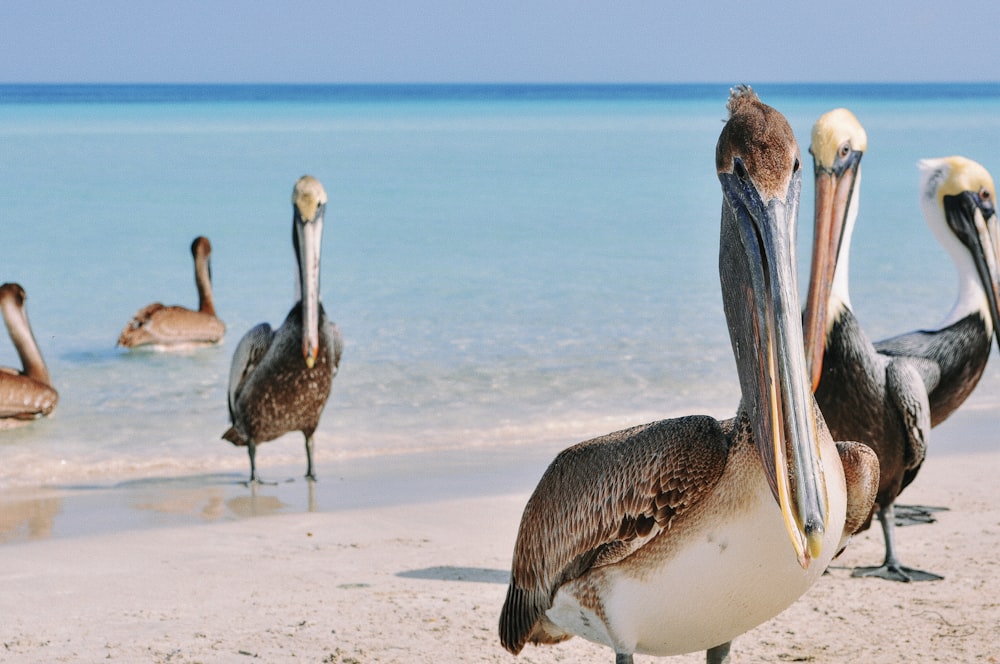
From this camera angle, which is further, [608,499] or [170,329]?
[170,329]

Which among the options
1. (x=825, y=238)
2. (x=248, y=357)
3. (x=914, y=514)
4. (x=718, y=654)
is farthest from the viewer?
(x=248, y=357)

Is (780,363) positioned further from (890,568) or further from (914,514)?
(914,514)

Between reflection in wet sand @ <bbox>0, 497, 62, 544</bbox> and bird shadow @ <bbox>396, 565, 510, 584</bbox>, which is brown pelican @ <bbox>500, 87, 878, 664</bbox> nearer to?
bird shadow @ <bbox>396, 565, 510, 584</bbox>

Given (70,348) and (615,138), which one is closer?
(70,348)

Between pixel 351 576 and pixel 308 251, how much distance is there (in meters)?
2.22

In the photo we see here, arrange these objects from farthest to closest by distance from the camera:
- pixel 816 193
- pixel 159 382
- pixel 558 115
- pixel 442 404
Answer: pixel 558 115, pixel 159 382, pixel 442 404, pixel 816 193

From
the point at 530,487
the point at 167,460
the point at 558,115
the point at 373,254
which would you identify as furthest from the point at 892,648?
the point at 558,115

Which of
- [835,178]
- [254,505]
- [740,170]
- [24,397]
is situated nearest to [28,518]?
[254,505]

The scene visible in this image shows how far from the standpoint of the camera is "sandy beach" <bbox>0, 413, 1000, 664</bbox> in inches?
144

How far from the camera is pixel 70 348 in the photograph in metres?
9.73

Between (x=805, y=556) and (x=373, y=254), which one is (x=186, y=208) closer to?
(x=373, y=254)

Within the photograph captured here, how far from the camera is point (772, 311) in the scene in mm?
1957

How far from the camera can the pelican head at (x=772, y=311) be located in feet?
6.31

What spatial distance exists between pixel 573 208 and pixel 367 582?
628 inches
